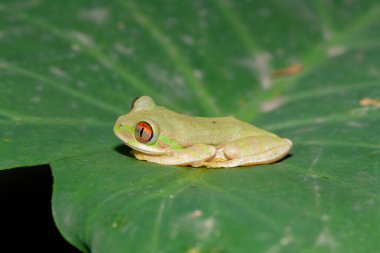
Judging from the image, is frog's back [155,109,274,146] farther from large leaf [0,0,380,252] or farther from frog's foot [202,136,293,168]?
large leaf [0,0,380,252]

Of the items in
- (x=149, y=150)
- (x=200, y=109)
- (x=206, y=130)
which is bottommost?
(x=149, y=150)

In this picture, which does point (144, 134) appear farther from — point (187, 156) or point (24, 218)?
point (24, 218)

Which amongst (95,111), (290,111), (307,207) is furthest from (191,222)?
(290,111)

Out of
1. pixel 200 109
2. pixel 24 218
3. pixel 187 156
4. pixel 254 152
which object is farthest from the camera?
pixel 24 218

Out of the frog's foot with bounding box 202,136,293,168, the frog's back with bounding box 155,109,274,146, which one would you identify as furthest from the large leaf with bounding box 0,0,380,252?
the frog's back with bounding box 155,109,274,146

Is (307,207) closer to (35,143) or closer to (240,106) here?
(35,143)

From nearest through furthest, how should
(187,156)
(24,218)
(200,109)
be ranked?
1. (187,156)
2. (200,109)
3. (24,218)

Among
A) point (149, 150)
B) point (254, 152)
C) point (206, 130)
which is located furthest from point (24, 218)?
point (254, 152)

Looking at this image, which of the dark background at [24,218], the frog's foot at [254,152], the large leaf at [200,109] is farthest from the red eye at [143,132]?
the dark background at [24,218]
